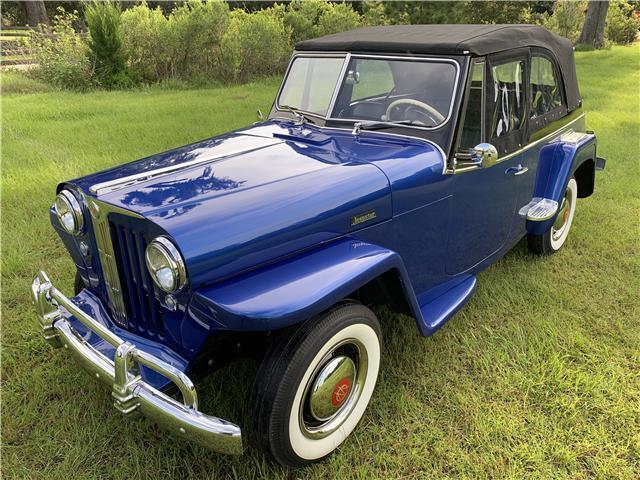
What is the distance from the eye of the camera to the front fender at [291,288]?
1748 millimetres

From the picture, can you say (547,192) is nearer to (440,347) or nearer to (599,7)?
(440,347)

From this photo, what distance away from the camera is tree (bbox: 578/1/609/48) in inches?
666

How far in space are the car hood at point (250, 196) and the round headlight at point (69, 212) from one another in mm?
77

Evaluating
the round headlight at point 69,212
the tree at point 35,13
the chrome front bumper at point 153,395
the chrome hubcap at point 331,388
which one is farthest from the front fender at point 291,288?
the tree at point 35,13

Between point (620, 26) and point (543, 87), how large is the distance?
20.6m

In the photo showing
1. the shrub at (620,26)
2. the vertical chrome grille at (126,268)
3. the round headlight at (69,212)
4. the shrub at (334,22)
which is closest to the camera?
the vertical chrome grille at (126,268)

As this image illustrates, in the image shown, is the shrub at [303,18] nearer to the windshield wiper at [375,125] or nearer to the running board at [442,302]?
the windshield wiper at [375,125]

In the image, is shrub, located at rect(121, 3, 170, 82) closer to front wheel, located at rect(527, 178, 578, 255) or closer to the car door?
front wheel, located at rect(527, 178, 578, 255)

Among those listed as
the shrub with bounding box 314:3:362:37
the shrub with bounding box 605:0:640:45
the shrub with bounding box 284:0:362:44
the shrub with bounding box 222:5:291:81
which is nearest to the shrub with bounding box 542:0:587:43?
the shrub with bounding box 605:0:640:45

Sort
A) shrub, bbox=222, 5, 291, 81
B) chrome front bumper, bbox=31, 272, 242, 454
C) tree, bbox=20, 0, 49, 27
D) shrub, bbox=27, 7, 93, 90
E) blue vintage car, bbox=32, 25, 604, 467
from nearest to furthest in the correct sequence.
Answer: chrome front bumper, bbox=31, 272, 242, 454 → blue vintage car, bbox=32, 25, 604, 467 → shrub, bbox=27, 7, 93, 90 → shrub, bbox=222, 5, 291, 81 → tree, bbox=20, 0, 49, 27

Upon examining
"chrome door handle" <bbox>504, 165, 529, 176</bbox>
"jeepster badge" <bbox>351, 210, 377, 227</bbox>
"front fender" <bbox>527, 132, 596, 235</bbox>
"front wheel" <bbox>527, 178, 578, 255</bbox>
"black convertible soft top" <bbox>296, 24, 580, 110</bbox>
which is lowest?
"front wheel" <bbox>527, 178, 578, 255</bbox>

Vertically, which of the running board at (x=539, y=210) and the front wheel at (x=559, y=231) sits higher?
the running board at (x=539, y=210)

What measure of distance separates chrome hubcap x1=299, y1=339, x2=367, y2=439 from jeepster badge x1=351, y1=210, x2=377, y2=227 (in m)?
0.53

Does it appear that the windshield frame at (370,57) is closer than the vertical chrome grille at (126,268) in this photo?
No
